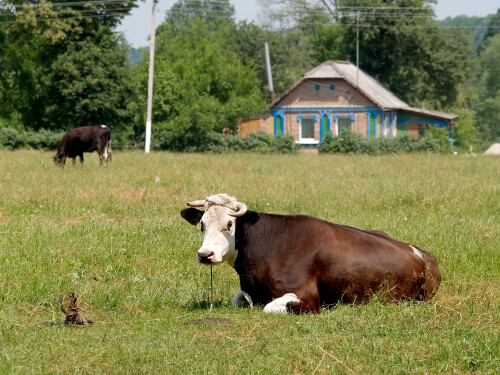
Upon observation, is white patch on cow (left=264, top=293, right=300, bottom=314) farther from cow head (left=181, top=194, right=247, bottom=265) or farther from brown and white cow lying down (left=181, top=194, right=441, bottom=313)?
cow head (left=181, top=194, right=247, bottom=265)

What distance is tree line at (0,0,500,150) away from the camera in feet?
136

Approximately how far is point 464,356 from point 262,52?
61.6 meters

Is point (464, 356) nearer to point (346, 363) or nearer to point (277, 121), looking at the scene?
point (346, 363)

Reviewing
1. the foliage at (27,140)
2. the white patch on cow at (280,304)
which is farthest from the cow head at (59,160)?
the white patch on cow at (280,304)

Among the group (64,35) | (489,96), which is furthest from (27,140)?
(489,96)

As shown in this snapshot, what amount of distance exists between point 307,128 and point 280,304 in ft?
146

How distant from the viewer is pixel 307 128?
50.9m

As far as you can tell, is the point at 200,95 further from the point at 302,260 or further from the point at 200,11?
the point at 200,11

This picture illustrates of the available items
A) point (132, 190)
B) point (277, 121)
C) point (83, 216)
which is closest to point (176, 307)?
point (83, 216)

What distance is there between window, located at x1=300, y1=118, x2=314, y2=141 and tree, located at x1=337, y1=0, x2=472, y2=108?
8.80 m

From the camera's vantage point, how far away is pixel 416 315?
6793 mm

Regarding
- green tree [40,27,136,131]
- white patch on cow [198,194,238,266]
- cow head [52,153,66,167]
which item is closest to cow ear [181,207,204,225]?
white patch on cow [198,194,238,266]

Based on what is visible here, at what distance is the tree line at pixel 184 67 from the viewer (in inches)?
1638

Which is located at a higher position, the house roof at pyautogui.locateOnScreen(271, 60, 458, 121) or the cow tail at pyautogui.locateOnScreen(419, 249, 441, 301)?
the house roof at pyautogui.locateOnScreen(271, 60, 458, 121)
